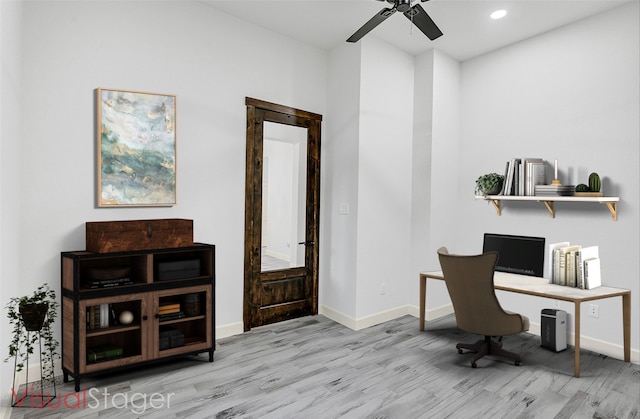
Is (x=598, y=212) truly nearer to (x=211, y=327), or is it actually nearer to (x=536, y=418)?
(x=536, y=418)

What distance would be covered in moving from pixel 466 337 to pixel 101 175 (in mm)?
3512

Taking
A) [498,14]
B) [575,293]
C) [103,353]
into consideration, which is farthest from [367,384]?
[498,14]

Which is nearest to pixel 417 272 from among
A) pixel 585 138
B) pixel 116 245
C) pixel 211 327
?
pixel 585 138

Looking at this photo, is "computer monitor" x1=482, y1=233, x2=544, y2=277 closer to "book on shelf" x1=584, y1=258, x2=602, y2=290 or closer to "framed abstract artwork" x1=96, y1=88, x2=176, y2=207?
"book on shelf" x1=584, y1=258, x2=602, y2=290

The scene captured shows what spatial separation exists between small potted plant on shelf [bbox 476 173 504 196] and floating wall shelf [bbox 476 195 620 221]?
0.20ft

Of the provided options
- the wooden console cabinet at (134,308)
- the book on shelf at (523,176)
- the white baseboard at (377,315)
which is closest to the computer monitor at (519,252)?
the book on shelf at (523,176)

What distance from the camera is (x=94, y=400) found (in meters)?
2.46

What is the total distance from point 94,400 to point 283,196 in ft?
7.71

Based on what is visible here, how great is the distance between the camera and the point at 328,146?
434 cm

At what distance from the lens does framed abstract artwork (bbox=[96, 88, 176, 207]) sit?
9.57 feet

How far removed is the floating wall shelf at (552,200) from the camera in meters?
3.25

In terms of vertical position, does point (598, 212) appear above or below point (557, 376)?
above

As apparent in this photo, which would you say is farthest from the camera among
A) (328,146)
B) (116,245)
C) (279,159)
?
(328,146)

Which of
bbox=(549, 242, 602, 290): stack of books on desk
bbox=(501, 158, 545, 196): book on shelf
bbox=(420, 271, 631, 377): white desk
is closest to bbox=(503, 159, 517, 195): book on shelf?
bbox=(501, 158, 545, 196): book on shelf
